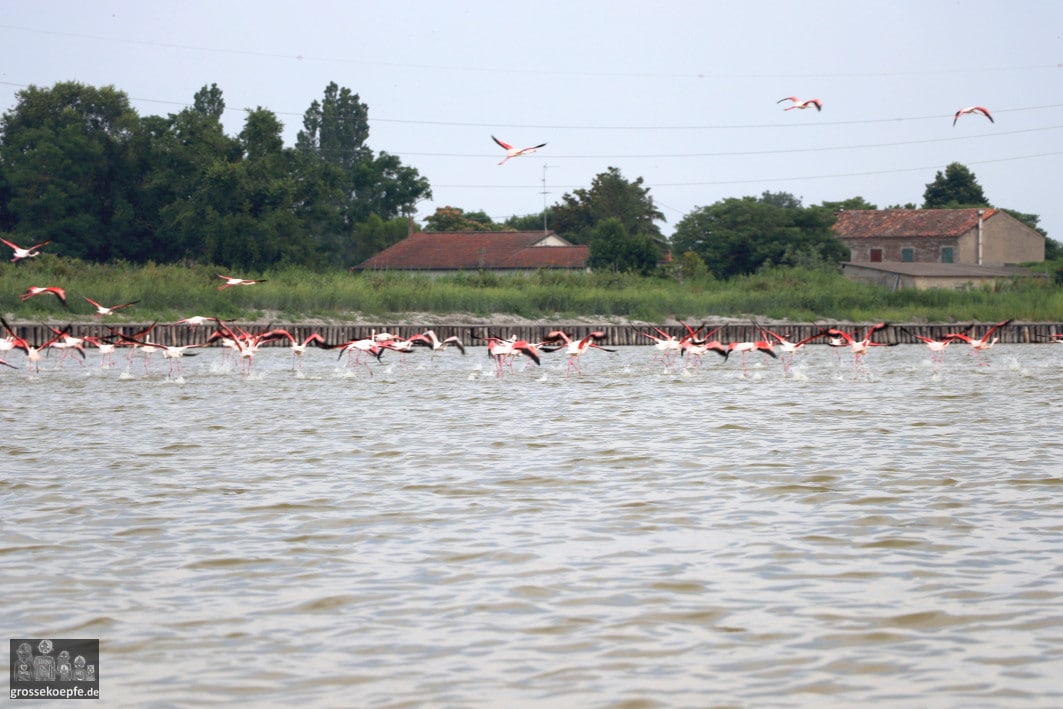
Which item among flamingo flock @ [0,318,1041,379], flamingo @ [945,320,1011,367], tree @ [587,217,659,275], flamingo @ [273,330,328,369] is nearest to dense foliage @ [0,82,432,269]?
tree @ [587,217,659,275]

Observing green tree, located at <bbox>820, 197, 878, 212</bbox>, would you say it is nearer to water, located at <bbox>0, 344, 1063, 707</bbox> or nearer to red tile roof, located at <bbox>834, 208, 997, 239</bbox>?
red tile roof, located at <bbox>834, 208, 997, 239</bbox>

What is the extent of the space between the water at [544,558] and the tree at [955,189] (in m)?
80.4

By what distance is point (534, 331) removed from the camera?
134ft

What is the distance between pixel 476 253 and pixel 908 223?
86.5 feet

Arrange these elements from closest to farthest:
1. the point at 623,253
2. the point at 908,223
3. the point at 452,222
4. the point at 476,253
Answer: the point at 623,253 → the point at 476,253 → the point at 908,223 → the point at 452,222

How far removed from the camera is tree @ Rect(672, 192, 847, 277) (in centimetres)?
6431

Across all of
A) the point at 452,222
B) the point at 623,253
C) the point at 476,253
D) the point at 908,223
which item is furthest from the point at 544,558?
the point at 452,222

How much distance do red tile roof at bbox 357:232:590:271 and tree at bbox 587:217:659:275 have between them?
305 cm

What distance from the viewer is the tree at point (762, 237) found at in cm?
6431

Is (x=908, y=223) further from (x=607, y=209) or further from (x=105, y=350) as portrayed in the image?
(x=105, y=350)

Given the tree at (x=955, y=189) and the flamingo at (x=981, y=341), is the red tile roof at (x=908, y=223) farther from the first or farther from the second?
the flamingo at (x=981, y=341)

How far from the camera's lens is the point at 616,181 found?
8112cm

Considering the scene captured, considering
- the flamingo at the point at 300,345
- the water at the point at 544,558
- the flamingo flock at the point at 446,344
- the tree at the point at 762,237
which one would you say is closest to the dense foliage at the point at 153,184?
the tree at the point at 762,237

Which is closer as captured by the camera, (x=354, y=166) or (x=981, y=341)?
(x=981, y=341)
